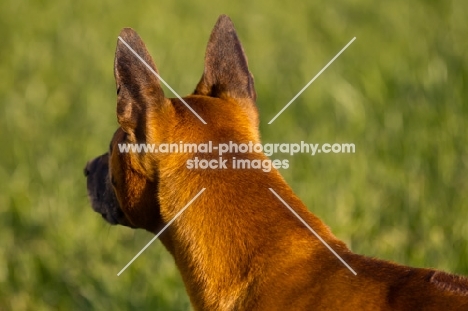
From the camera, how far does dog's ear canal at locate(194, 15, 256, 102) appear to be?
4.21 m

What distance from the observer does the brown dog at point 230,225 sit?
3.31 metres

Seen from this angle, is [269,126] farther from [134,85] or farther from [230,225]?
[230,225]

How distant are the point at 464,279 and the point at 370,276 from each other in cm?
34

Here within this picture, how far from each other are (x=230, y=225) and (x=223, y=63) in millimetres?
1006

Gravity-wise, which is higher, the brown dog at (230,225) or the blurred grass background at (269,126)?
the brown dog at (230,225)

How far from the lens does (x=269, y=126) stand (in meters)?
7.86

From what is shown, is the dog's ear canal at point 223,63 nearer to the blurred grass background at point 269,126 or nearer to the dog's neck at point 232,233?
the dog's neck at point 232,233

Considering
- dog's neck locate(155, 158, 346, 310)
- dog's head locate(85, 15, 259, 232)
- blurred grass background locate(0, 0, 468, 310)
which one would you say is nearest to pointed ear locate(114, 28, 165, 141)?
dog's head locate(85, 15, 259, 232)

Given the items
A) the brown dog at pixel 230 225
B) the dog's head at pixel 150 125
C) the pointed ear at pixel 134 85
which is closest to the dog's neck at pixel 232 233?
the brown dog at pixel 230 225

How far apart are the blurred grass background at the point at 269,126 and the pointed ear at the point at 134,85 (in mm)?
1708

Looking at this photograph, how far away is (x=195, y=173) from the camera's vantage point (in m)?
3.67

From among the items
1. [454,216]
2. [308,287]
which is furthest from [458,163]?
[308,287]

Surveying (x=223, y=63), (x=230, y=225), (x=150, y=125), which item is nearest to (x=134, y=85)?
(x=150, y=125)

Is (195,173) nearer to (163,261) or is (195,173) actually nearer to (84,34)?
(163,261)
